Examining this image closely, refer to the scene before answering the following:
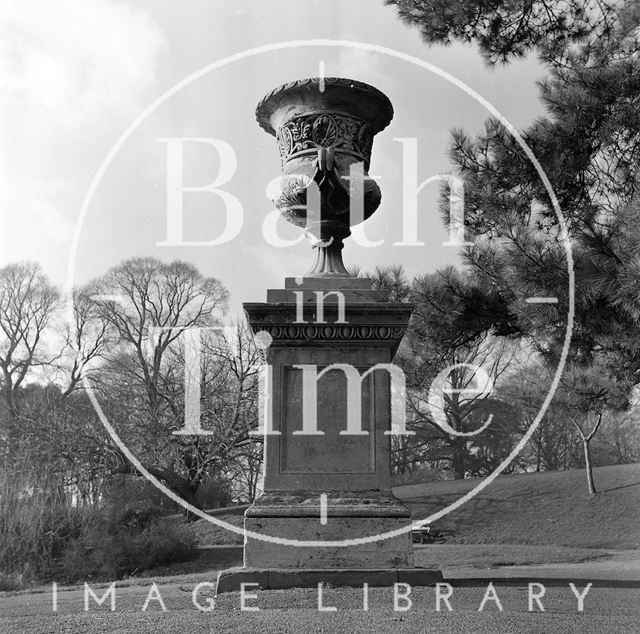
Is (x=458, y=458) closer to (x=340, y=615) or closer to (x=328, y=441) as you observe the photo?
(x=328, y=441)

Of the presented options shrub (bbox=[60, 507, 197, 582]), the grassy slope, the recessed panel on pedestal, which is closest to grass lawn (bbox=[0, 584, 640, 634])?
the recessed panel on pedestal

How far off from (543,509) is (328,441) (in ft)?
52.3

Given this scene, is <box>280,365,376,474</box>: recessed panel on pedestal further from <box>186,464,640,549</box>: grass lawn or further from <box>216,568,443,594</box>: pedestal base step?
<box>186,464,640,549</box>: grass lawn

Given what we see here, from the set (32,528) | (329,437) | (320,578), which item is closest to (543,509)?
(32,528)

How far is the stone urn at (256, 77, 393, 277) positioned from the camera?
20.9 ft

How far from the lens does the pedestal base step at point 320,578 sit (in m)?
5.04

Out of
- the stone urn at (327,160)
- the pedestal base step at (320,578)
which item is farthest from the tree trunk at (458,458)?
the pedestal base step at (320,578)

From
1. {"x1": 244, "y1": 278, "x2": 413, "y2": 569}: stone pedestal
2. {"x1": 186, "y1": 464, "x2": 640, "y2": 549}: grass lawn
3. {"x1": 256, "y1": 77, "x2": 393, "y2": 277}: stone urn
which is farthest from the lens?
{"x1": 186, "y1": 464, "x2": 640, "y2": 549}: grass lawn

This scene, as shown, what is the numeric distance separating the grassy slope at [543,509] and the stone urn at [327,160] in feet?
39.2

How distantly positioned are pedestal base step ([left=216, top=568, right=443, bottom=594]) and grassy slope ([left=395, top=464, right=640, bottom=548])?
12140 millimetres

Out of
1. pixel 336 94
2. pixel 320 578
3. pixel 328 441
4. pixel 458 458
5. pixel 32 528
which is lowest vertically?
pixel 32 528

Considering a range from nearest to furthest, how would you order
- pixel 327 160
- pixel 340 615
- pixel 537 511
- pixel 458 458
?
pixel 340 615
pixel 327 160
pixel 537 511
pixel 458 458

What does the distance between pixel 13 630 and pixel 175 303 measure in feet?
63.5

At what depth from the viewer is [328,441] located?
5723 mm
